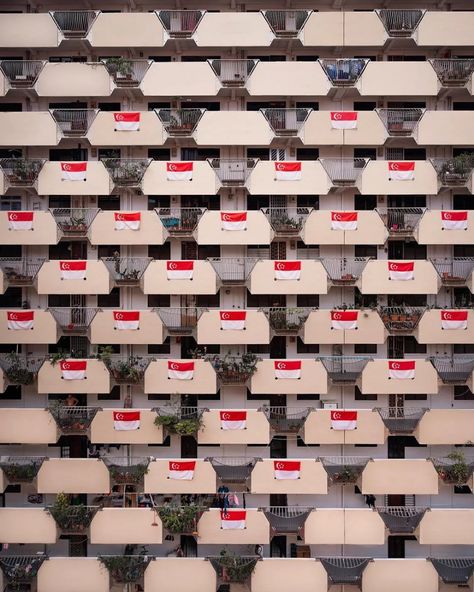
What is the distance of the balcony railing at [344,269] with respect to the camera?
57.5 ft

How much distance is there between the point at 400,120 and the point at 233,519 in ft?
43.9

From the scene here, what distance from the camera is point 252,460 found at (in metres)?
17.5

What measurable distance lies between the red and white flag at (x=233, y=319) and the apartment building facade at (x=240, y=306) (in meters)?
0.14

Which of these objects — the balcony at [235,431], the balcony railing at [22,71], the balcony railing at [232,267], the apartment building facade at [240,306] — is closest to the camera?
the apartment building facade at [240,306]

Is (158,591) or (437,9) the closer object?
(158,591)

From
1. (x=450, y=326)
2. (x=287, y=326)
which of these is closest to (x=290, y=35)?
(x=287, y=326)

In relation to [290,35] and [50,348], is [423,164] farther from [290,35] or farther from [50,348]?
[50,348]

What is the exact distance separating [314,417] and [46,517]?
28.4 feet

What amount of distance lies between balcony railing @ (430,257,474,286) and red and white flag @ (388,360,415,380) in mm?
2821

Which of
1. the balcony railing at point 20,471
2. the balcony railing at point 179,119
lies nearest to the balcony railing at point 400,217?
the balcony railing at point 179,119

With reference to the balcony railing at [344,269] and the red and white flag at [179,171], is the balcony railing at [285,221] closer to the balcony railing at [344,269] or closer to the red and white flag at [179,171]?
the balcony railing at [344,269]

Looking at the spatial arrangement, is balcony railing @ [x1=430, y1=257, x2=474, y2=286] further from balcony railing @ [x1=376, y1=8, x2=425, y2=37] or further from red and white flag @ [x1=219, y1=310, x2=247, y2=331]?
balcony railing @ [x1=376, y1=8, x2=425, y2=37]

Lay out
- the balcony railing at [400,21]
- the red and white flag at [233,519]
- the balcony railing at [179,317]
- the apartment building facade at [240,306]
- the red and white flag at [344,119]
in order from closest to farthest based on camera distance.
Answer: the red and white flag at [233,519], the apartment building facade at [240,306], the red and white flag at [344,119], the balcony railing at [400,21], the balcony railing at [179,317]

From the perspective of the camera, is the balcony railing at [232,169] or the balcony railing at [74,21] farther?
the balcony railing at [232,169]
